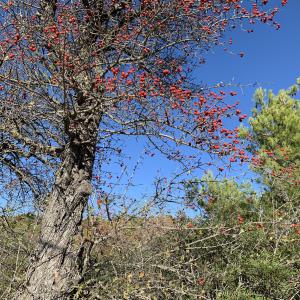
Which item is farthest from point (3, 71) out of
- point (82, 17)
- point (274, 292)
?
point (274, 292)

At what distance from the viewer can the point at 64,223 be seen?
5035mm

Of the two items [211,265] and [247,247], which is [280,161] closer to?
[247,247]

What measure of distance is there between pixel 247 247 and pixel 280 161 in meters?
4.10

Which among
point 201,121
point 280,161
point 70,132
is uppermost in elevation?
point 280,161

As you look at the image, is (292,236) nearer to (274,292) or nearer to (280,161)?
(274,292)

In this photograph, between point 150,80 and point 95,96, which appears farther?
point 150,80

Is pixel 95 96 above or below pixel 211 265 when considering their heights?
above

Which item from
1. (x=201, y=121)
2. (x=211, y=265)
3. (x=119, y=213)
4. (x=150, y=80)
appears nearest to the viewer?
(x=201, y=121)

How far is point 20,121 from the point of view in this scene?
5.70m

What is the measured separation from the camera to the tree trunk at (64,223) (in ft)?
15.3

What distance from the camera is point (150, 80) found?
16.6 ft

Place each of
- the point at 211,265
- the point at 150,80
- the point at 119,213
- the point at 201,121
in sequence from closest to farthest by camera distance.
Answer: the point at 201,121, the point at 150,80, the point at 119,213, the point at 211,265

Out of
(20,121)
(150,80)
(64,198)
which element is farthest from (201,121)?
(20,121)

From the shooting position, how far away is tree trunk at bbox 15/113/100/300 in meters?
4.66
